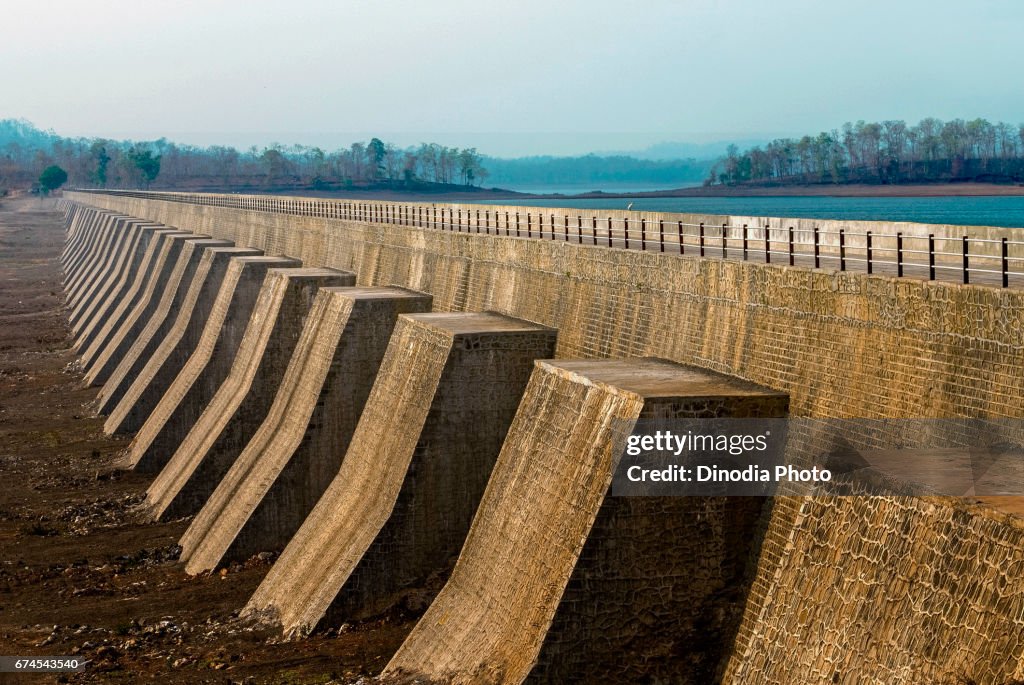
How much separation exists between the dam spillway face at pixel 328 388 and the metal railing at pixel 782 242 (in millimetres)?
3715

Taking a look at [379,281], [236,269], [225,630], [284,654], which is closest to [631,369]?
[284,654]

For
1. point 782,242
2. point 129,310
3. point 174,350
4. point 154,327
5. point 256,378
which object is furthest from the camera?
point 129,310

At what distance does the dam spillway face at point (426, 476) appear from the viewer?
68.1 feet

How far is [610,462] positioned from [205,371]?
2147cm

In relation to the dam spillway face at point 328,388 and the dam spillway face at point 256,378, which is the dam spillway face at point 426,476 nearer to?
the dam spillway face at point 328,388

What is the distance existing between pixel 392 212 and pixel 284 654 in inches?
1106

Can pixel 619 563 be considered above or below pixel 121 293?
above

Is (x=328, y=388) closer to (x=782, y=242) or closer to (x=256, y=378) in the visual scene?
(x=256, y=378)

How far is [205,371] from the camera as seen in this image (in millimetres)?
34781

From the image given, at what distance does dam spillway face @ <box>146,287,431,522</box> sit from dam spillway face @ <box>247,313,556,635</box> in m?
3.85

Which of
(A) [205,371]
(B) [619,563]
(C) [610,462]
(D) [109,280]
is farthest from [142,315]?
(B) [619,563]

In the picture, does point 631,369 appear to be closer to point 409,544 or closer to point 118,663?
point 409,544

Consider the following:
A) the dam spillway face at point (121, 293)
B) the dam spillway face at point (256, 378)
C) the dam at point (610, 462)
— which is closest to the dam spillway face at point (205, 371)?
the dam spillway face at point (256, 378)

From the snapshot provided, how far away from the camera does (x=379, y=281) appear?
3350 cm
